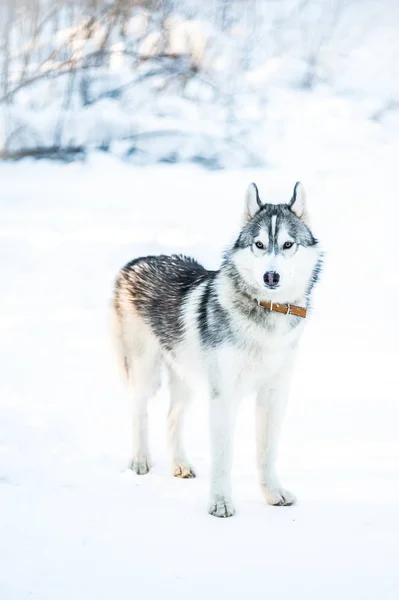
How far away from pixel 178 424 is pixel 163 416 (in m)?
0.95

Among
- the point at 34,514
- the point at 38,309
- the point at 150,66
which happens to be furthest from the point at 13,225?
the point at 34,514

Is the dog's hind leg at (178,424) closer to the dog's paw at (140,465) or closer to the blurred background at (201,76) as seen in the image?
the dog's paw at (140,465)

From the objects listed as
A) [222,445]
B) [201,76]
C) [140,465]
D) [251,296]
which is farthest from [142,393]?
[201,76]

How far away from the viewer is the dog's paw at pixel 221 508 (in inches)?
133

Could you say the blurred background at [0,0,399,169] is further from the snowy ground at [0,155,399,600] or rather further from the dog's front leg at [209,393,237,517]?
the dog's front leg at [209,393,237,517]

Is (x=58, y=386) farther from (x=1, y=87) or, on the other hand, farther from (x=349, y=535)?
(x=1, y=87)

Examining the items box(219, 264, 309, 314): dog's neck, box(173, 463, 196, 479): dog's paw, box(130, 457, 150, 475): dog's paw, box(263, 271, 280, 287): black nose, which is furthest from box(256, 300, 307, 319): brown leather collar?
box(130, 457, 150, 475): dog's paw

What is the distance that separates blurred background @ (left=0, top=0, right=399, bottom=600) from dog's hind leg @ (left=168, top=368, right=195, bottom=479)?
98mm

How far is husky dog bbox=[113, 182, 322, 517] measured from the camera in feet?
11.0

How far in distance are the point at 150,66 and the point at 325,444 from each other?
6.38 meters

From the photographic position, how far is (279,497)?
11.7 feet

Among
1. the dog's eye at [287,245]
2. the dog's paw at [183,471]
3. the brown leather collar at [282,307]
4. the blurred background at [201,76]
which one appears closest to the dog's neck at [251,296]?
the brown leather collar at [282,307]

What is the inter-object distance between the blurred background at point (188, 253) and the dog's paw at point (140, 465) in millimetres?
53

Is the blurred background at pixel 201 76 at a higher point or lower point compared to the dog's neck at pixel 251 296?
higher
